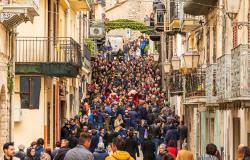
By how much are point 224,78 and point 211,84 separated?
3191mm

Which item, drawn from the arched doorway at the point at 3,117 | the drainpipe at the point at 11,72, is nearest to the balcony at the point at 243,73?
the arched doorway at the point at 3,117

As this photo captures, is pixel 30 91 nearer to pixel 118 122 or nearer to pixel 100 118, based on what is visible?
pixel 118 122

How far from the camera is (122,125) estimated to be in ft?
126

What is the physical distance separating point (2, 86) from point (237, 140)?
6489 millimetres

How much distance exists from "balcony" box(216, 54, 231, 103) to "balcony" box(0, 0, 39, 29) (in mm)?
5226

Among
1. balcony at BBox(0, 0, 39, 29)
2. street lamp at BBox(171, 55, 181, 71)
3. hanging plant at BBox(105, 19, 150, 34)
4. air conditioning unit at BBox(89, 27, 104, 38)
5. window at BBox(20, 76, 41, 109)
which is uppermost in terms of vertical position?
hanging plant at BBox(105, 19, 150, 34)

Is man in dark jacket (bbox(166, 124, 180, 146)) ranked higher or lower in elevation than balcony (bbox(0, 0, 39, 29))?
lower

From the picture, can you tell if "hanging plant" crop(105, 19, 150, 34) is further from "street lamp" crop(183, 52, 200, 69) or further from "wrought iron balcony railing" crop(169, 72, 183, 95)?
"street lamp" crop(183, 52, 200, 69)

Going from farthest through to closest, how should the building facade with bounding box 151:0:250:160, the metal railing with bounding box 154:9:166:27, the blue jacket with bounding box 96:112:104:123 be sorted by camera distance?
the metal railing with bounding box 154:9:166:27 < the blue jacket with bounding box 96:112:104:123 < the building facade with bounding box 151:0:250:160

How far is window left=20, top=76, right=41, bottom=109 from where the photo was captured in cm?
3388

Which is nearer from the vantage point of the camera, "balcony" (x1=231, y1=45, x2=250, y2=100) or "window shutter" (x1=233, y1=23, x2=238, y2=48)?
"balcony" (x1=231, y1=45, x2=250, y2=100)

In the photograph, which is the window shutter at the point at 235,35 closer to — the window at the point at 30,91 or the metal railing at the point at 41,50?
the window at the point at 30,91

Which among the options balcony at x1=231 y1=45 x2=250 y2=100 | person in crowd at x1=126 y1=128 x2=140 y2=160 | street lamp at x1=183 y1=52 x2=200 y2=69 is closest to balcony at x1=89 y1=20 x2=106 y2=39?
street lamp at x1=183 y1=52 x2=200 y2=69

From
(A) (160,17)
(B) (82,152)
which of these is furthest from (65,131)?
(A) (160,17)
